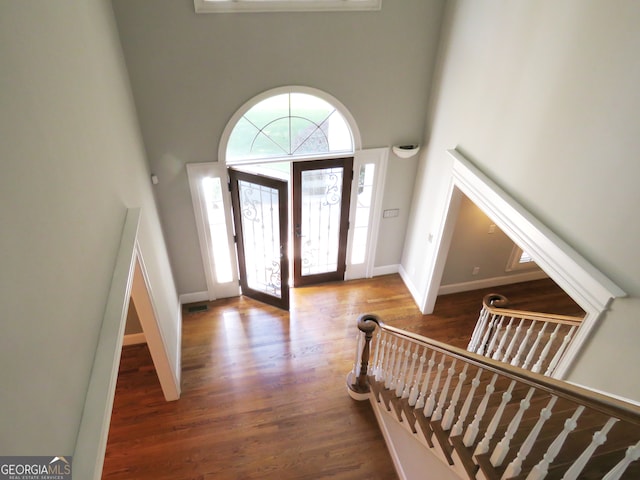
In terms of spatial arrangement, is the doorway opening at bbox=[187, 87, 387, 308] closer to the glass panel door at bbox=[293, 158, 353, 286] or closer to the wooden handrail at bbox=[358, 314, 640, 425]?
the glass panel door at bbox=[293, 158, 353, 286]

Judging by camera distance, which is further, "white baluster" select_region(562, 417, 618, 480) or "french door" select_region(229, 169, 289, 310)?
"french door" select_region(229, 169, 289, 310)

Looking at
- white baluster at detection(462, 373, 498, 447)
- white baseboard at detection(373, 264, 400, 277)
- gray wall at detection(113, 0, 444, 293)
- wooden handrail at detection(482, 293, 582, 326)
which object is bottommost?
white baseboard at detection(373, 264, 400, 277)

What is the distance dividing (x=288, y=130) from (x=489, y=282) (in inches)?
150

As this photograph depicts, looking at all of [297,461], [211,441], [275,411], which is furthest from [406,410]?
[211,441]

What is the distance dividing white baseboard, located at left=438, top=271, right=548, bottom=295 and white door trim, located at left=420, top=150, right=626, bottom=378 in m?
1.72

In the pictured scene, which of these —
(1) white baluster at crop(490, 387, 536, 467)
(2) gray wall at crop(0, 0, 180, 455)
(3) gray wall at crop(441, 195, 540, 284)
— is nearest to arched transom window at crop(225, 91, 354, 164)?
(3) gray wall at crop(441, 195, 540, 284)

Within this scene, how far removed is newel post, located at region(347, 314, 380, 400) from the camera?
4023 millimetres

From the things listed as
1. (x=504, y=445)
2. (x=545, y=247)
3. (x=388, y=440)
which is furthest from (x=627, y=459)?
(x=388, y=440)

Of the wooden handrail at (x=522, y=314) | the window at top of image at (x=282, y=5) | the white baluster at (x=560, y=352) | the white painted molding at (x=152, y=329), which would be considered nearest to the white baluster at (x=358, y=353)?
the wooden handrail at (x=522, y=314)

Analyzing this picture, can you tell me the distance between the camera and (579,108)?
290 cm

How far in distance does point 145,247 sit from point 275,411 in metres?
2.23

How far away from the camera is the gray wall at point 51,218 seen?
142cm

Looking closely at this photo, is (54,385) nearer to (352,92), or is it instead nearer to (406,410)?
(406,410)

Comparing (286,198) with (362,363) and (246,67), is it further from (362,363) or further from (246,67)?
(362,363)
